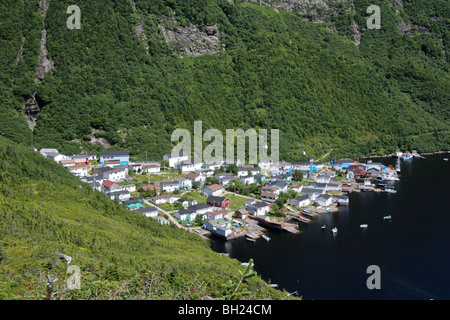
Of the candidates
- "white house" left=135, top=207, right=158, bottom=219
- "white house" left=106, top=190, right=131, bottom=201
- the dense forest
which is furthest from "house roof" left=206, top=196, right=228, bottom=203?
the dense forest

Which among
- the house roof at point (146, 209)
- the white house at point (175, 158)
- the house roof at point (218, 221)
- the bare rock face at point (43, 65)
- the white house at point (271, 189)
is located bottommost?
the house roof at point (218, 221)

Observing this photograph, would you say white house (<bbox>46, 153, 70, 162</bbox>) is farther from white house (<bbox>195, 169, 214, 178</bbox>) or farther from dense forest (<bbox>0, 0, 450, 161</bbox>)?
white house (<bbox>195, 169, 214, 178</bbox>)

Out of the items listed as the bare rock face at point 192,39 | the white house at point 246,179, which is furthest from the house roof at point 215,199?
the bare rock face at point 192,39

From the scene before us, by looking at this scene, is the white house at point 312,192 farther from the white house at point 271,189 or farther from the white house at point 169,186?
the white house at point 169,186

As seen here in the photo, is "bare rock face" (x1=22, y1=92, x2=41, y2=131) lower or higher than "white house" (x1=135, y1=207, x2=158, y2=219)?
higher

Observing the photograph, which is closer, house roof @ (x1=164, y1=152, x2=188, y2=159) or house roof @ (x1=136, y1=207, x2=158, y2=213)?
house roof @ (x1=136, y1=207, x2=158, y2=213)
